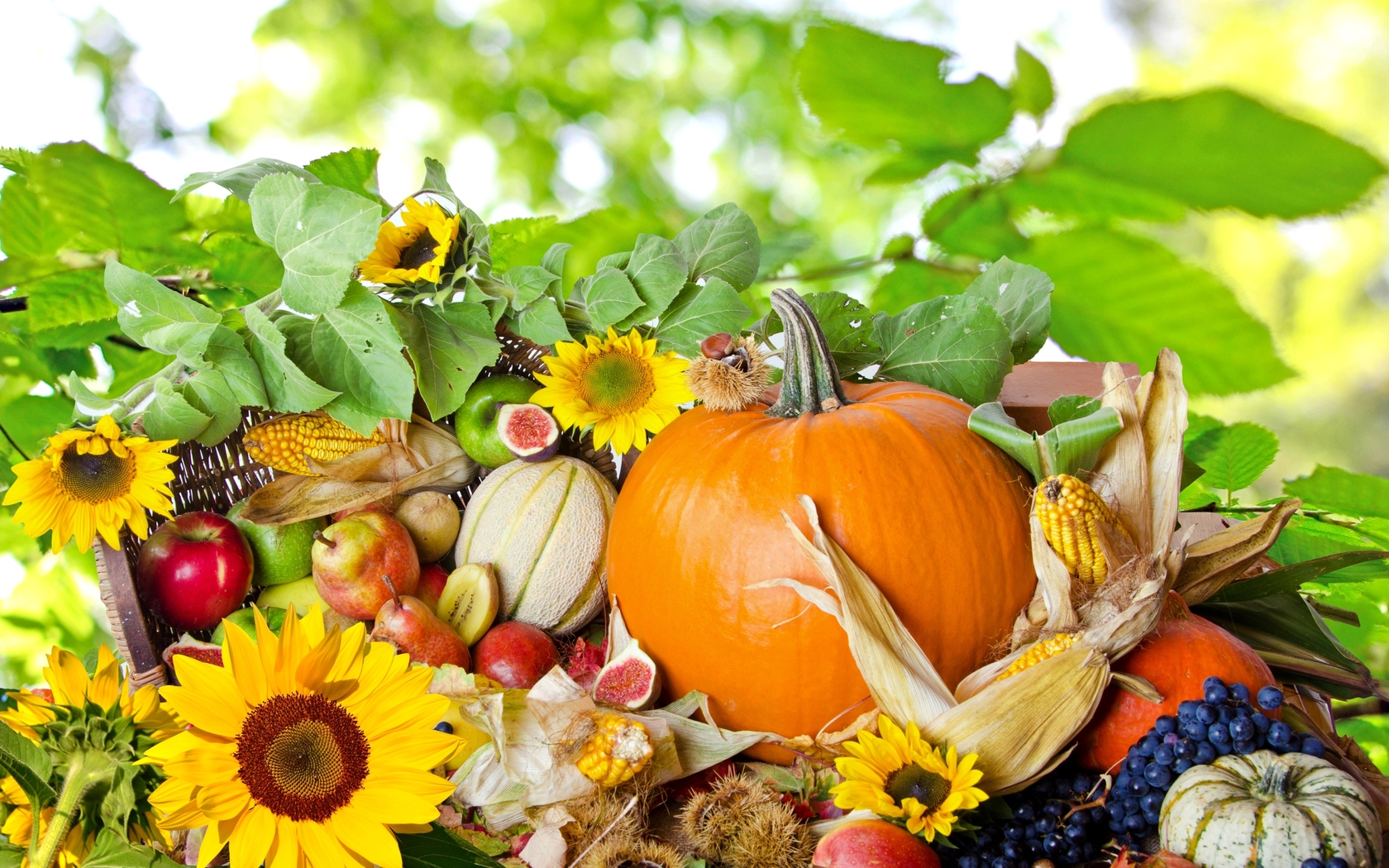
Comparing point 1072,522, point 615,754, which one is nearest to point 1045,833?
point 1072,522

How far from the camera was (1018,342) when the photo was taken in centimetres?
129

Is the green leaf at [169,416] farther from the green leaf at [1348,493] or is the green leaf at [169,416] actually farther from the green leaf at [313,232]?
the green leaf at [1348,493]

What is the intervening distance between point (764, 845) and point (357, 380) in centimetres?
73

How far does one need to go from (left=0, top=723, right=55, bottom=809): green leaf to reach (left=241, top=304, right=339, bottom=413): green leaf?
50 centimetres

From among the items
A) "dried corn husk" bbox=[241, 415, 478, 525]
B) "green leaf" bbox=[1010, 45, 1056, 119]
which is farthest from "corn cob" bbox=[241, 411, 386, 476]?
"green leaf" bbox=[1010, 45, 1056, 119]

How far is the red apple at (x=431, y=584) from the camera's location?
1391 millimetres

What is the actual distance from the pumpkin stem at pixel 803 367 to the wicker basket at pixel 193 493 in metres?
0.36

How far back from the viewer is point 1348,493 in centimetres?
123

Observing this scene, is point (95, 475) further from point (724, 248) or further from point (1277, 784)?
point (1277, 784)

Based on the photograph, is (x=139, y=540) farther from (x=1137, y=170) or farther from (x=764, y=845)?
(x=1137, y=170)

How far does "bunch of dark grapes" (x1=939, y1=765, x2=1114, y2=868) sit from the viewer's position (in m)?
0.92

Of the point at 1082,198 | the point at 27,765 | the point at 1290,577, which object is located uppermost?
the point at 1082,198

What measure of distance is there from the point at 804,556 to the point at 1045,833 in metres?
0.36

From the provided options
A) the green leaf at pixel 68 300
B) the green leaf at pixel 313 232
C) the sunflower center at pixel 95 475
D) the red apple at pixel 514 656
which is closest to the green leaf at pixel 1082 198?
the green leaf at pixel 313 232
